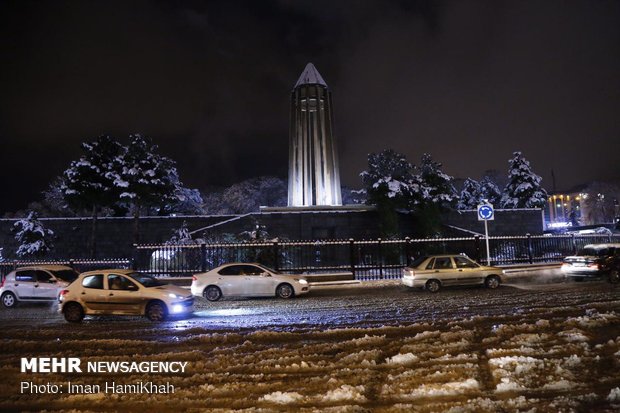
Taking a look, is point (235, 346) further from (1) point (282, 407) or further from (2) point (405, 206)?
(2) point (405, 206)

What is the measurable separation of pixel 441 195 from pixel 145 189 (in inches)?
775

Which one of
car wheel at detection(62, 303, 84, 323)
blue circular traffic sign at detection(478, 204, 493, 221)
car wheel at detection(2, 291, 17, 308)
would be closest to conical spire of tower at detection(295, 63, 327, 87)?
blue circular traffic sign at detection(478, 204, 493, 221)

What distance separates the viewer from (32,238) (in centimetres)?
2822

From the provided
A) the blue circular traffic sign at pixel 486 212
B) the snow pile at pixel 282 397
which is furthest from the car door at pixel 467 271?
the snow pile at pixel 282 397

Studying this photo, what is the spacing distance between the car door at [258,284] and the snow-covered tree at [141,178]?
683 inches

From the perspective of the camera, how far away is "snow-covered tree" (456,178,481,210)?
174ft

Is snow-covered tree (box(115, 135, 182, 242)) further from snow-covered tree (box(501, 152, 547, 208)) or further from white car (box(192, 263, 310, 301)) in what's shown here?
snow-covered tree (box(501, 152, 547, 208))

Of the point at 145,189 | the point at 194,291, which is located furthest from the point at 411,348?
the point at 145,189

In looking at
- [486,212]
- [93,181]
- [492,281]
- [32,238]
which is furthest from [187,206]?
[492,281]

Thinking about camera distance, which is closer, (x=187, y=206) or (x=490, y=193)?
(x=187, y=206)

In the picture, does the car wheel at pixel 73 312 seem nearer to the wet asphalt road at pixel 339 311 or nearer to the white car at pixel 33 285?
the wet asphalt road at pixel 339 311

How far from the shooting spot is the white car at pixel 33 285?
15.5 meters

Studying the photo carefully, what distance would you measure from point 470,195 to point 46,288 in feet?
158

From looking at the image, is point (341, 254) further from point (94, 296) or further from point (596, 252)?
point (94, 296)
